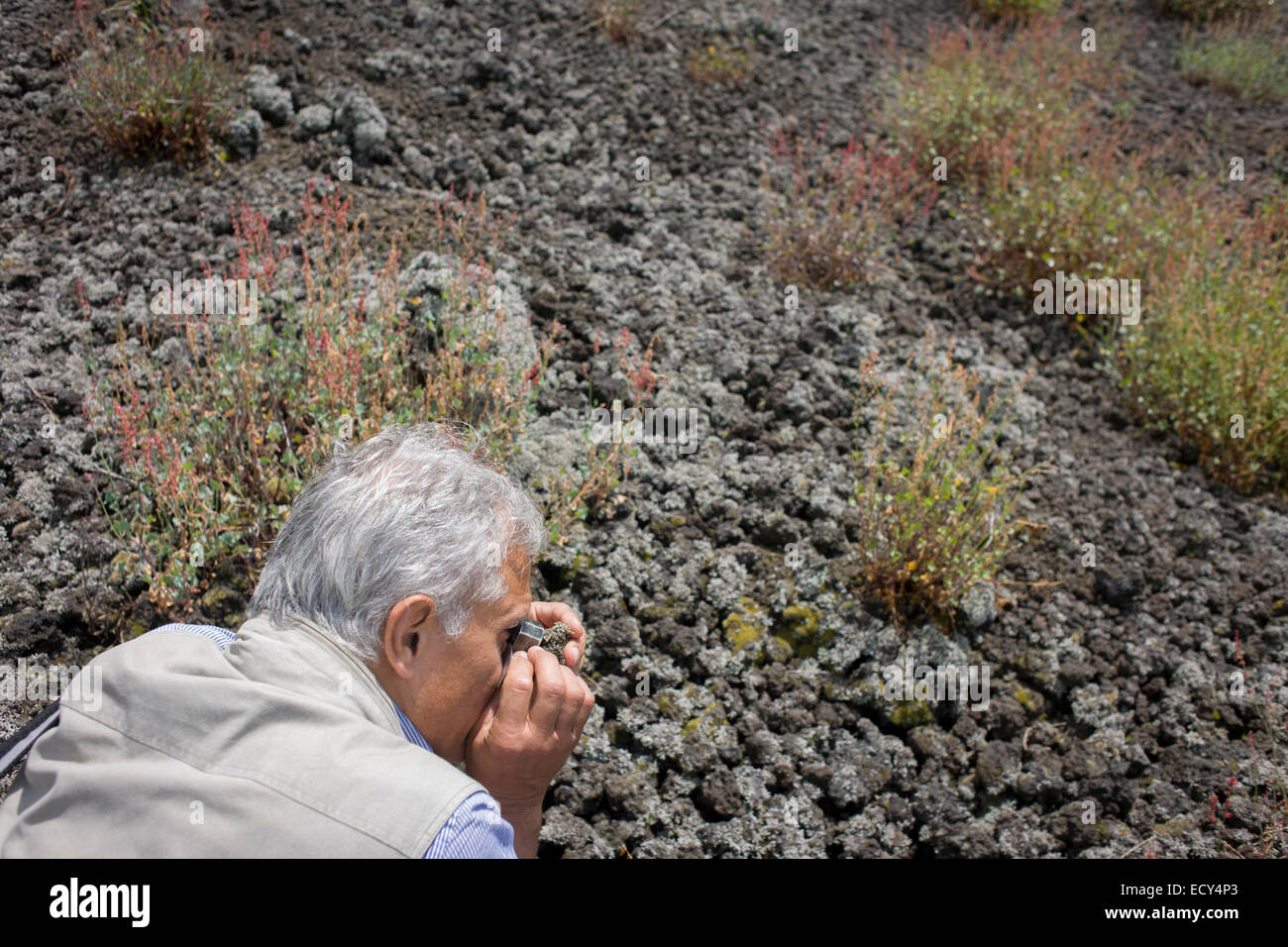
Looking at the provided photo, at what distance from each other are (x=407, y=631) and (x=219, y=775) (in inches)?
18.5

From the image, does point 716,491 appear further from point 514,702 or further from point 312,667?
point 312,667

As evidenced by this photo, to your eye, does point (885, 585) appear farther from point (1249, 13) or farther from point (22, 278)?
point (1249, 13)

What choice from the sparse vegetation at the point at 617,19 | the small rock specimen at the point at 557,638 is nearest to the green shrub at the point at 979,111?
the sparse vegetation at the point at 617,19

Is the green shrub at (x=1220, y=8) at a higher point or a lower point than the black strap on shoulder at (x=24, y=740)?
higher

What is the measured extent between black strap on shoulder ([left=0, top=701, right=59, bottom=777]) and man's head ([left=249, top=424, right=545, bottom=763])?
389 mm

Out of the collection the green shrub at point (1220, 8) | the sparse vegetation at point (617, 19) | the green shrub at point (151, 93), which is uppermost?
the green shrub at point (1220, 8)

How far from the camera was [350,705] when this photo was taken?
5.48 feet

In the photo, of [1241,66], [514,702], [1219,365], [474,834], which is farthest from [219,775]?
[1241,66]

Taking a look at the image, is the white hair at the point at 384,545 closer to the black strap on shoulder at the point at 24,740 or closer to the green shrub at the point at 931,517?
the black strap on shoulder at the point at 24,740

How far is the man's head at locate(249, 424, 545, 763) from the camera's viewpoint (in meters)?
1.82

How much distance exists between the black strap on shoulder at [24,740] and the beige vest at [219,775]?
0.10 m

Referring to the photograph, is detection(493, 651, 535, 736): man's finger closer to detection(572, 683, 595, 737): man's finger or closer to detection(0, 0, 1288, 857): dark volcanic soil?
detection(572, 683, 595, 737): man's finger

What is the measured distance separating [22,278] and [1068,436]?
4650mm

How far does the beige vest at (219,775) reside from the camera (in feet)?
4.54
